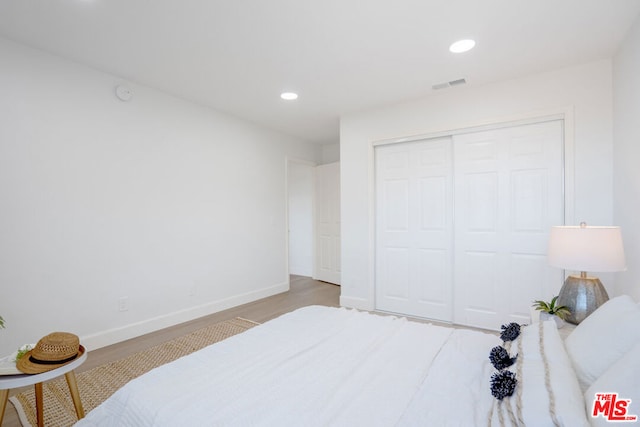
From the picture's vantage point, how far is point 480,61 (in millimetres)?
2703

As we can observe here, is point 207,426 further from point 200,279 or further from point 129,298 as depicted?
point 200,279

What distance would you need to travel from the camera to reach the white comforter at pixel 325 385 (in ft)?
3.40

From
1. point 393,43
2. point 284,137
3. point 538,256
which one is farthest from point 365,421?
point 284,137

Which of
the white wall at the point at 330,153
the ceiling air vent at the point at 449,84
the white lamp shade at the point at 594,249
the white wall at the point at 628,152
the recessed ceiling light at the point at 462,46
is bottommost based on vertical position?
the white lamp shade at the point at 594,249

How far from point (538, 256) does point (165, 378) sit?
3.19 metres

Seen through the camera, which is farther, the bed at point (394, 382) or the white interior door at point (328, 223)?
the white interior door at point (328, 223)

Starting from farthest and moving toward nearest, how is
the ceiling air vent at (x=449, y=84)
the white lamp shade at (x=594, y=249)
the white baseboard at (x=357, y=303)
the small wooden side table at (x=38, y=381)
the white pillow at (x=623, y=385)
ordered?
the white baseboard at (x=357, y=303) → the ceiling air vent at (x=449, y=84) → the white lamp shade at (x=594, y=249) → the small wooden side table at (x=38, y=381) → the white pillow at (x=623, y=385)

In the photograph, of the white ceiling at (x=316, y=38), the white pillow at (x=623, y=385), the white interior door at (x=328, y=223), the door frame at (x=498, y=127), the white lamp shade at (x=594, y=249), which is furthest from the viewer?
the white interior door at (x=328, y=223)

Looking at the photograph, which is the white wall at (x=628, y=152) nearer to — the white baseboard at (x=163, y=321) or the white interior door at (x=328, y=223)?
the white interior door at (x=328, y=223)

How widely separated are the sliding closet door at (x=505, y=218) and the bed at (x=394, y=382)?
1.72m

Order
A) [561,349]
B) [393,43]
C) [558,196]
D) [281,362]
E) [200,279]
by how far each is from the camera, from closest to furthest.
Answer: [561,349], [281,362], [393,43], [558,196], [200,279]

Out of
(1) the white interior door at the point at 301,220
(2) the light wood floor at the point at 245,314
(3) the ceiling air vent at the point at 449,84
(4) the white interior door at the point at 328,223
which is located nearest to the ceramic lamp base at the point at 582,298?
(3) the ceiling air vent at the point at 449,84

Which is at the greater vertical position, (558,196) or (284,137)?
(284,137)

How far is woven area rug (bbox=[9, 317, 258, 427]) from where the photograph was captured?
1909 mm
